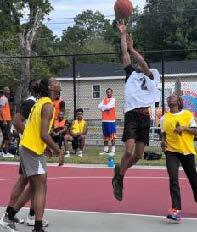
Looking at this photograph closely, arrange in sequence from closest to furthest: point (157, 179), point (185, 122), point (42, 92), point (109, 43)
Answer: point (42, 92) → point (185, 122) → point (157, 179) → point (109, 43)

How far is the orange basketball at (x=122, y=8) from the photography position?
9.59 m

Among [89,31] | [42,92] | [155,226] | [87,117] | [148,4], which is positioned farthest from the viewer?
[89,31]

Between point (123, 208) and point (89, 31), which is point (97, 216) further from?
point (89, 31)

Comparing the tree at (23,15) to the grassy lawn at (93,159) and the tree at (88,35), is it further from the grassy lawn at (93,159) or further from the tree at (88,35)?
the tree at (88,35)

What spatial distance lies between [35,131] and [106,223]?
175 centimetres

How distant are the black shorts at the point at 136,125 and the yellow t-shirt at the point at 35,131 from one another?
170 centimetres

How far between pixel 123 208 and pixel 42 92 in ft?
9.77

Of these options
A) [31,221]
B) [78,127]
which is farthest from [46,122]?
[78,127]

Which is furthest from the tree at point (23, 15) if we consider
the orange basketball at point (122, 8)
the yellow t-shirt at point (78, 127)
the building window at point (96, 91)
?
the orange basketball at point (122, 8)

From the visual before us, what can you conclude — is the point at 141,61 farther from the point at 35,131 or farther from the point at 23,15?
the point at 23,15

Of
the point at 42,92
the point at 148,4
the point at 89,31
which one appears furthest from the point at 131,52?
the point at 89,31

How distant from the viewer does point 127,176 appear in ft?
46.5

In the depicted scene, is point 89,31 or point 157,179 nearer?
point 157,179

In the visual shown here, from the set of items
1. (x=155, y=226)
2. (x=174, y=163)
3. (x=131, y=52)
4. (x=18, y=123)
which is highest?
(x=131, y=52)
